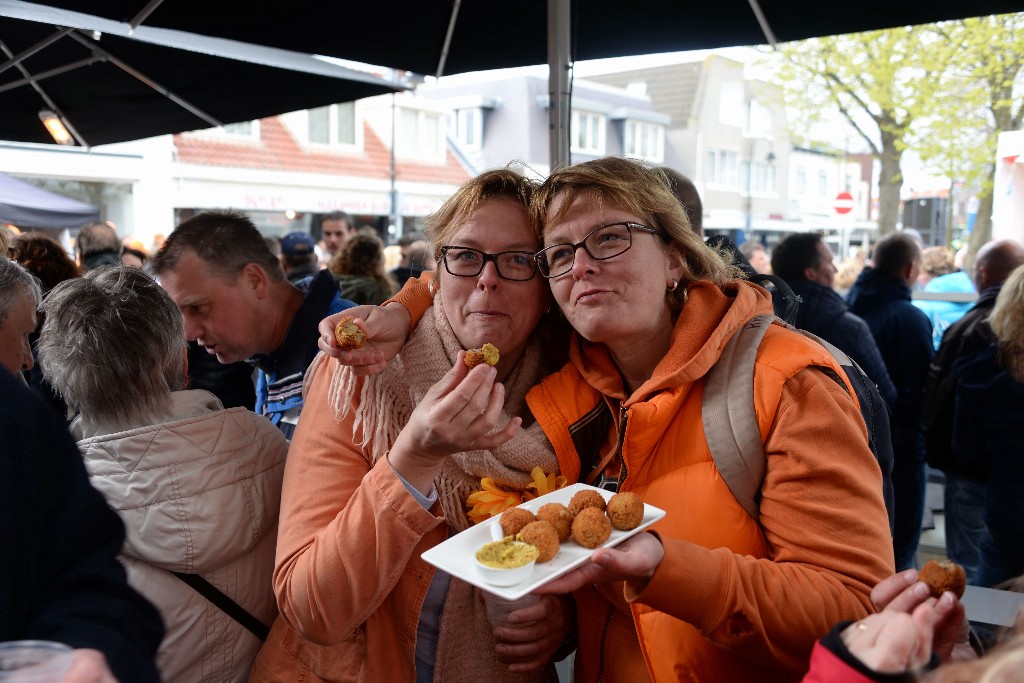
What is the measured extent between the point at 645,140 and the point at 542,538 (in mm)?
35462

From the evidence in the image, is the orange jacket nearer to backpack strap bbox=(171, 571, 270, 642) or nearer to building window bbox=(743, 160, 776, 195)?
backpack strap bbox=(171, 571, 270, 642)

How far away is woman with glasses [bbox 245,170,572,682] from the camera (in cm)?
175

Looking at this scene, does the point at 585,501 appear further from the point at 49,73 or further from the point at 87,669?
the point at 49,73

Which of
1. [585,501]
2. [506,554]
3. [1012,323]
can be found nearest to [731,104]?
[1012,323]

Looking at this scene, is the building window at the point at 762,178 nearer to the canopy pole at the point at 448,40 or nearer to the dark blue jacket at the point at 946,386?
the dark blue jacket at the point at 946,386

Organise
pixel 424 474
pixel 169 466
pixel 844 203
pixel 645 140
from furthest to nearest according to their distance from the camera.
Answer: pixel 645 140 → pixel 844 203 → pixel 169 466 → pixel 424 474

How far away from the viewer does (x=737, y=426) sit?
5.71ft

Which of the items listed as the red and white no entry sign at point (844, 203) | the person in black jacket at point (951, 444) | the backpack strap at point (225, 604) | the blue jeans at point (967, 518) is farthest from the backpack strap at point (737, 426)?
the red and white no entry sign at point (844, 203)

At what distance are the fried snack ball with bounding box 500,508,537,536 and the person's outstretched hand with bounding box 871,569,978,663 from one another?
731 mm

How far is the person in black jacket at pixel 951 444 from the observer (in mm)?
4396

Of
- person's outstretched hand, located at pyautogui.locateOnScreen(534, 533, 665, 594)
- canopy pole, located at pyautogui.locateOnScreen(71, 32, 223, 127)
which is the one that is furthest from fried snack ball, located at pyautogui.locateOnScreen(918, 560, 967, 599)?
canopy pole, located at pyautogui.locateOnScreen(71, 32, 223, 127)

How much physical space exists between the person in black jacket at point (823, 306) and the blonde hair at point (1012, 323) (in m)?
0.91

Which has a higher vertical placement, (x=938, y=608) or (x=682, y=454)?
(x=682, y=454)

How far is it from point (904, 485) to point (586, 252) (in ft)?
13.6
